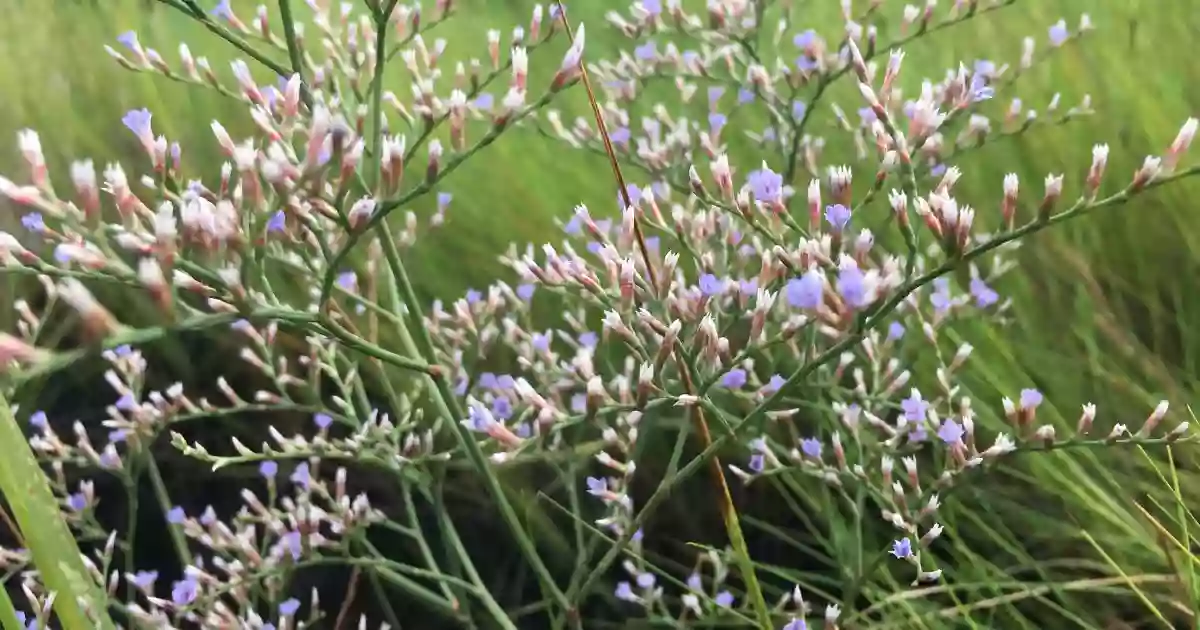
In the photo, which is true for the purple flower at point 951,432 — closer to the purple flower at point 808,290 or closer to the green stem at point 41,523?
the purple flower at point 808,290

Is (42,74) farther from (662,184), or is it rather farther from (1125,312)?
(1125,312)

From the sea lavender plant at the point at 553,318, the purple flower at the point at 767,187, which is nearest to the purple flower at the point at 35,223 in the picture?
the sea lavender plant at the point at 553,318

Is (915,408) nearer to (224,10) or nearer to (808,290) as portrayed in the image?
(808,290)

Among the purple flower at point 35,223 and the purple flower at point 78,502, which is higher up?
the purple flower at point 35,223

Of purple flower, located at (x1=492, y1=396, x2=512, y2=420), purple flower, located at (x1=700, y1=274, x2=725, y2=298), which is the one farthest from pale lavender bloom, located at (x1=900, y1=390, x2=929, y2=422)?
purple flower, located at (x1=492, y1=396, x2=512, y2=420)

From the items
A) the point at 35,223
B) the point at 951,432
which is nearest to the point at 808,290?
the point at 951,432

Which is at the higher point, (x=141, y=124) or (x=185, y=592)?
(x=141, y=124)

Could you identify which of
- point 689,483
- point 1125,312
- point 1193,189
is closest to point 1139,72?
point 1193,189
